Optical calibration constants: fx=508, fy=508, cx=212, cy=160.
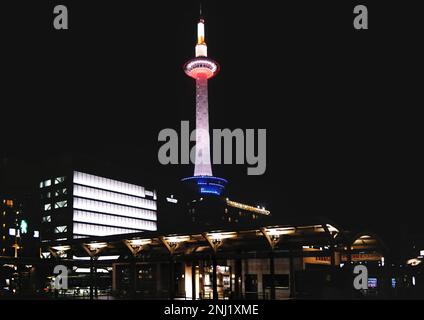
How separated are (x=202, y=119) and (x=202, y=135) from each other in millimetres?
4786

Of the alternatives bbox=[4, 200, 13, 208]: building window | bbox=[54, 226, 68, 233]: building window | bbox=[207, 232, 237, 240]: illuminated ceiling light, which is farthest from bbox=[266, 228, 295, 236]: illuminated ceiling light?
bbox=[4, 200, 13, 208]: building window

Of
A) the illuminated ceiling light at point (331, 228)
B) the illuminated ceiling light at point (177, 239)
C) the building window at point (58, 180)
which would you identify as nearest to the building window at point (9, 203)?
the building window at point (58, 180)

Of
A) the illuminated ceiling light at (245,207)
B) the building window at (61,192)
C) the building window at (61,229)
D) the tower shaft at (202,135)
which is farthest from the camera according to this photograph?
the illuminated ceiling light at (245,207)

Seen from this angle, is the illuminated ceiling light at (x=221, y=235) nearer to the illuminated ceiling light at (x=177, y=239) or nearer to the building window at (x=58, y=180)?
the illuminated ceiling light at (x=177, y=239)

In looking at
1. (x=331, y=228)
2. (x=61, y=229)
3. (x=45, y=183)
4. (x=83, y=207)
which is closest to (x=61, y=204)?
(x=83, y=207)

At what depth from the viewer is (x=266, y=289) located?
46219mm

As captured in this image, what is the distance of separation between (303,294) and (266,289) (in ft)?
22.4

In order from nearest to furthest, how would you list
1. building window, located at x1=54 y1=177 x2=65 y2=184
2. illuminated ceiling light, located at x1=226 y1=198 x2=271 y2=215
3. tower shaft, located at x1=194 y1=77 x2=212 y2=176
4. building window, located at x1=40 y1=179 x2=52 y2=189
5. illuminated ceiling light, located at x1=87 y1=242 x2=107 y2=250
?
illuminated ceiling light, located at x1=87 y1=242 x2=107 y2=250 → building window, located at x1=54 y1=177 x2=65 y2=184 → building window, located at x1=40 y1=179 x2=52 y2=189 → tower shaft, located at x1=194 y1=77 x2=212 y2=176 → illuminated ceiling light, located at x1=226 y1=198 x2=271 y2=215

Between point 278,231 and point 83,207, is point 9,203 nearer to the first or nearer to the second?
point 83,207

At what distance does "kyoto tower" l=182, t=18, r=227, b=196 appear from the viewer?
13412 centimetres

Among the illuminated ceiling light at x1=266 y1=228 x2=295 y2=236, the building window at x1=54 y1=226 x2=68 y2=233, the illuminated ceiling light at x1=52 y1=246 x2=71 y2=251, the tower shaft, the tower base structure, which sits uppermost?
the tower shaft

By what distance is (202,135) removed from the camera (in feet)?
455

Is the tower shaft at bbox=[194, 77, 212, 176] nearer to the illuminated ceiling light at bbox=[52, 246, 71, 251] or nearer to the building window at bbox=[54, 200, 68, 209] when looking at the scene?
the building window at bbox=[54, 200, 68, 209]

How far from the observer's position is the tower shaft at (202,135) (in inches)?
5398
